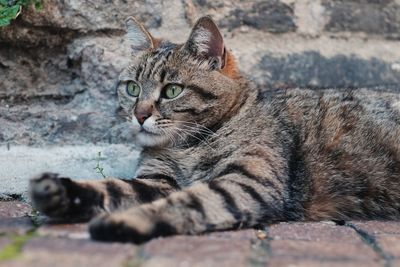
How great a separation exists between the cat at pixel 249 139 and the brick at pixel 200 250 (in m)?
0.35

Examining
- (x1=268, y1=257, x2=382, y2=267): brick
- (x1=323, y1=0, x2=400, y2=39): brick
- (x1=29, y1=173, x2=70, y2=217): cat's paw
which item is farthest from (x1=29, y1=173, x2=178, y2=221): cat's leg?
(x1=323, y1=0, x2=400, y2=39): brick

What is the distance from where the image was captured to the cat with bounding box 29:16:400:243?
2668 millimetres

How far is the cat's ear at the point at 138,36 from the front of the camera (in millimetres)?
3297

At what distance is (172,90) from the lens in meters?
3.05

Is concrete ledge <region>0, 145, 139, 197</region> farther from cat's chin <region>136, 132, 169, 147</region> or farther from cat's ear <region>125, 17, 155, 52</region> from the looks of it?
cat's ear <region>125, 17, 155, 52</region>

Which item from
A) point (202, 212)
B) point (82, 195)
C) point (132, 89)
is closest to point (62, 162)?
point (132, 89)

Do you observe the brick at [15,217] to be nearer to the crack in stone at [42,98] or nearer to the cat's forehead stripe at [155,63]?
the crack in stone at [42,98]

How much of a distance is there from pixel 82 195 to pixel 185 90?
92 cm

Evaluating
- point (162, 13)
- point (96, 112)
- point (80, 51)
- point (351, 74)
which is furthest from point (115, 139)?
point (351, 74)

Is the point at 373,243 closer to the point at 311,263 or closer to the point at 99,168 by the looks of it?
the point at 311,263

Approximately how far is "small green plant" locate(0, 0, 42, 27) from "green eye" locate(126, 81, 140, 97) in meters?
0.68

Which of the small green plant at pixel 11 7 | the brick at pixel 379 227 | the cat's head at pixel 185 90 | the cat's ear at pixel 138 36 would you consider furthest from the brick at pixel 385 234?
the small green plant at pixel 11 7

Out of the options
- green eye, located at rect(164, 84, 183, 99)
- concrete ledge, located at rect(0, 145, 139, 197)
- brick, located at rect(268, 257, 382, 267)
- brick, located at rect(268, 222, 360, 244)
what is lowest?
concrete ledge, located at rect(0, 145, 139, 197)

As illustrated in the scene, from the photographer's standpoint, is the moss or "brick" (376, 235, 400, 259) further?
"brick" (376, 235, 400, 259)
